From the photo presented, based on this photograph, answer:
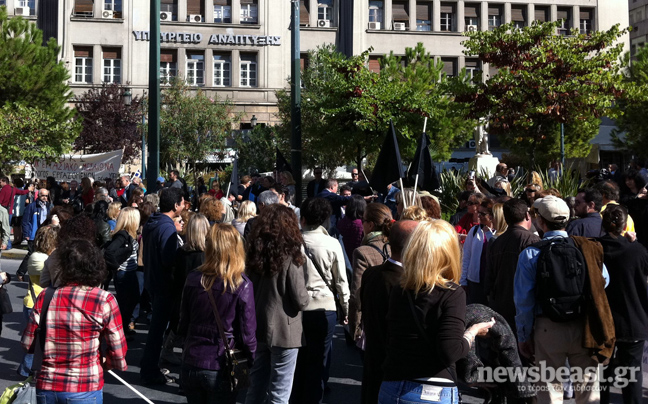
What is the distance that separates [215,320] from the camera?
4762 millimetres

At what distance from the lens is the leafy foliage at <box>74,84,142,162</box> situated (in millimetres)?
37406

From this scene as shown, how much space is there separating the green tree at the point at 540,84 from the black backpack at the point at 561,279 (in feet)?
43.8

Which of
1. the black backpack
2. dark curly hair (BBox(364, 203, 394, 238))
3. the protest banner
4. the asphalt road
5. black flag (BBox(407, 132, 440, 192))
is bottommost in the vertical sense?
the asphalt road

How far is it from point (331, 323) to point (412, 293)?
241 centimetres

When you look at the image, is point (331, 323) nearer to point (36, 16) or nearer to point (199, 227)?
point (199, 227)

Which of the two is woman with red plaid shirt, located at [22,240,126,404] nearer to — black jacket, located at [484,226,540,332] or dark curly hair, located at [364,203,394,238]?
dark curly hair, located at [364,203,394,238]

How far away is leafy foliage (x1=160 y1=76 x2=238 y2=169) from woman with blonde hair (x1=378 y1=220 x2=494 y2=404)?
32.2 m

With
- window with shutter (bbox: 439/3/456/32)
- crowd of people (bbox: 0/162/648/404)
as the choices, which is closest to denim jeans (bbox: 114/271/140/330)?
crowd of people (bbox: 0/162/648/404)

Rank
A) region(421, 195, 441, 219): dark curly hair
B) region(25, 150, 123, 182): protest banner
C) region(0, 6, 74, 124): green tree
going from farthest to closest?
region(0, 6, 74, 124): green tree → region(25, 150, 123, 182): protest banner → region(421, 195, 441, 219): dark curly hair

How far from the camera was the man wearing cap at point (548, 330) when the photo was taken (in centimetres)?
522

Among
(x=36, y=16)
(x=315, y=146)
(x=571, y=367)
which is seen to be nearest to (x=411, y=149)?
(x=315, y=146)

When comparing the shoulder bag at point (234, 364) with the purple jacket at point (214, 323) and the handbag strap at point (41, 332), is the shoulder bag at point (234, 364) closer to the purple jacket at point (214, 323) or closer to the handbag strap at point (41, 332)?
the purple jacket at point (214, 323)

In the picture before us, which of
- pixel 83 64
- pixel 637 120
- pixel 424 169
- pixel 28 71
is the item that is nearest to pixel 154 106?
pixel 424 169

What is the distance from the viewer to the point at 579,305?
5172mm
